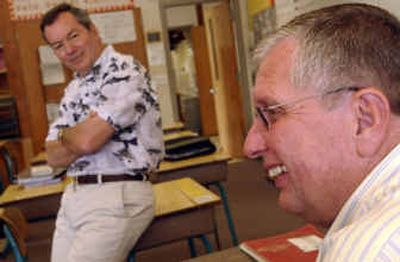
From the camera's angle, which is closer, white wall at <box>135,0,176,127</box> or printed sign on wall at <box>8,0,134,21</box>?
printed sign on wall at <box>8,0,134,21</box>

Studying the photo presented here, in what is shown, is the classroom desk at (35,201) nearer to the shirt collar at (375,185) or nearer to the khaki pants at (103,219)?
the khaki pants at (103,219)

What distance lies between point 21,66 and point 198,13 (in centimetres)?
555

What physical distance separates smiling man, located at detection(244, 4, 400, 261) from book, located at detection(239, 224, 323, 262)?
0.41 meters

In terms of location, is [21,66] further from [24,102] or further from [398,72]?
[398,72]

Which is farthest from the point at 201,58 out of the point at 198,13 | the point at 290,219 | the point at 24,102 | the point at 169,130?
the point at 290,219

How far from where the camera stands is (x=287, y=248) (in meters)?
1.32

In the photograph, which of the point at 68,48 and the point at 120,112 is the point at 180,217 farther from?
the point at 68,48

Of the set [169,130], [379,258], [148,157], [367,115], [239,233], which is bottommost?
[239,233]

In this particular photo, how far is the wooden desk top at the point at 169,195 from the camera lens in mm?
2344

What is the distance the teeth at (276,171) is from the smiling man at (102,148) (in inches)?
41.9

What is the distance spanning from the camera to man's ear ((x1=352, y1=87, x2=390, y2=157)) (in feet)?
2.37

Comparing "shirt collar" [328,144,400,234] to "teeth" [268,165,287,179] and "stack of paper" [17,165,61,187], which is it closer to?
"teeth" [268,165,287,179]

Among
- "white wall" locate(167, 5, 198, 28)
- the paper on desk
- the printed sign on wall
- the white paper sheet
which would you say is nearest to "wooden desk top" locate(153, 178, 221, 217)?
the paper on desk

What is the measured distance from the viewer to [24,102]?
620 centimetres
